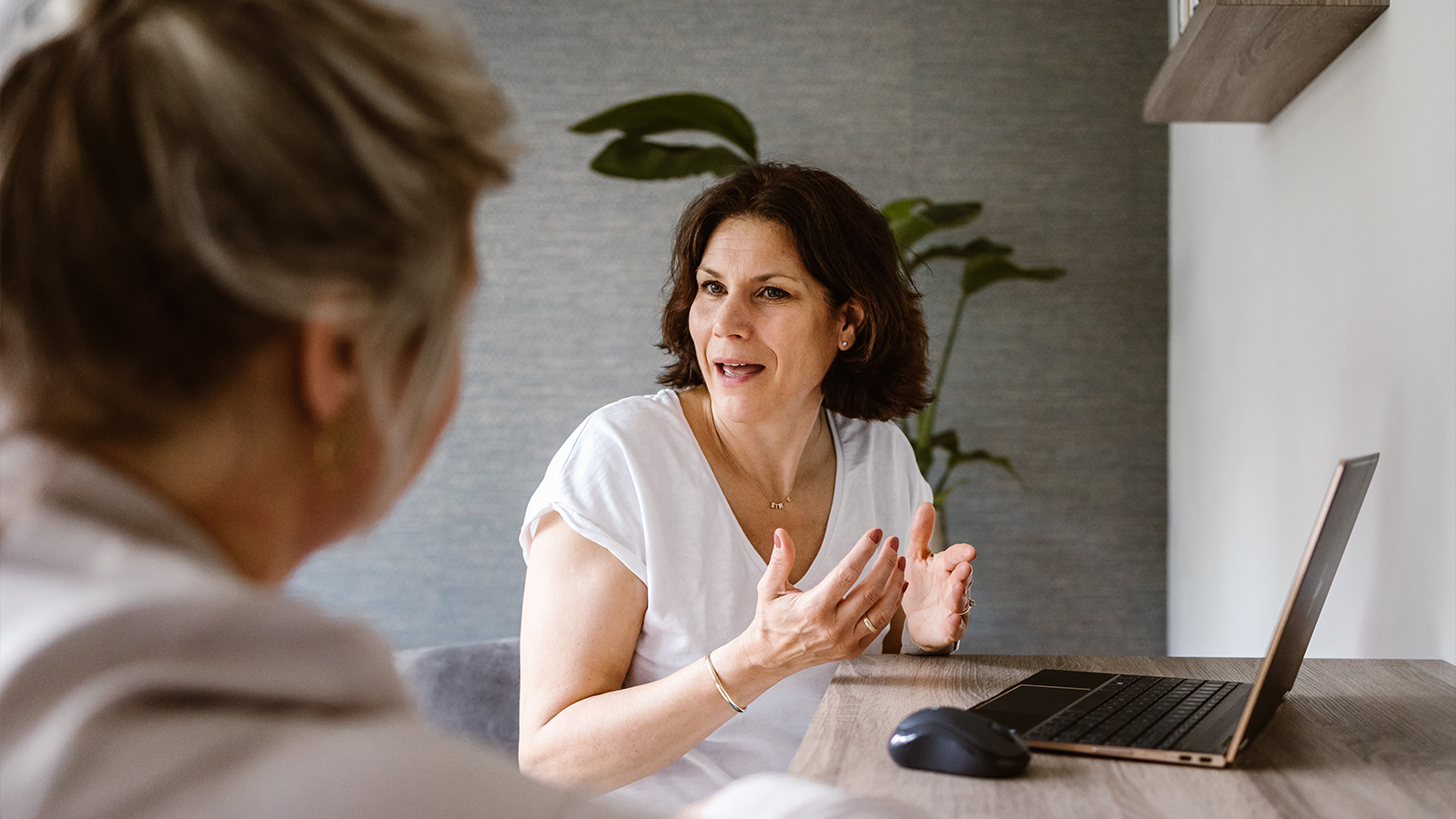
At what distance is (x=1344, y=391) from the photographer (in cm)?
137

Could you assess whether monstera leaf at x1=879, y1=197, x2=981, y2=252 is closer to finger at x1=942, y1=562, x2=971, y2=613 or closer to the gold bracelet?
finger at x1=942, y1=562, x2=971, y2=613

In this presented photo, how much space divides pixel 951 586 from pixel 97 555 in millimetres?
1068

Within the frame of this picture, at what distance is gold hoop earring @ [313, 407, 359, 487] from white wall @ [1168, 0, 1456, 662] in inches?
43.8

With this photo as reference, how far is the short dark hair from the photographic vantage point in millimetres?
1547

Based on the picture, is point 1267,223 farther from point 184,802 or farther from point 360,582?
point 360,582

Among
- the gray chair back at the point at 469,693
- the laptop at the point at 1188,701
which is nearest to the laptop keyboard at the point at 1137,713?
the laptop at the point at 1188,701

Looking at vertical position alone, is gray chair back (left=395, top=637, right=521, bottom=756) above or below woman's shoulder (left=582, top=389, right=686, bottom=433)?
below

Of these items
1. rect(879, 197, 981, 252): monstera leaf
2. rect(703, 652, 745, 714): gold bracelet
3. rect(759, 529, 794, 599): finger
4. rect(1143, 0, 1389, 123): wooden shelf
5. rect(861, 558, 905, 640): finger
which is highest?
rect(1143, 0, 1389, 123): wooden shelf

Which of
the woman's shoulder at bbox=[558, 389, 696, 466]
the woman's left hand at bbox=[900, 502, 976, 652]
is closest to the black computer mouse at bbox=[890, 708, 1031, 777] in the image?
the woman's left hand at bbox=[900, 502, 976, 652]

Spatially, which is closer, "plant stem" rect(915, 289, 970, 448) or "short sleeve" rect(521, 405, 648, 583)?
"short sleeve" rect(521, 405, 648, 583)


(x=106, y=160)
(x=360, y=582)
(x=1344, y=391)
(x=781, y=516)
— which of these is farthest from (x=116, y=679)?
(x=360, y=582)

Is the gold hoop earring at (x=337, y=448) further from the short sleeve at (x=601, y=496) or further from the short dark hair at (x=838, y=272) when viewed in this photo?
the short dark hair at (x=838, y=272)

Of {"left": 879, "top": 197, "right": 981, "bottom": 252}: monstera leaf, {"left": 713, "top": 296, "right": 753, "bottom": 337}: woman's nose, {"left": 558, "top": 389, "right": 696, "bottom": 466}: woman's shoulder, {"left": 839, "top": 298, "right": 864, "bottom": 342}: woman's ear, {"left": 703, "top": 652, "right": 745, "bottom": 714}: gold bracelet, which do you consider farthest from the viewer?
{"left": 879, "top": 197, "right": 981, "bottom": 252}: monstera leaf

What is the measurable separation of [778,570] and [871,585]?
0.33ft
